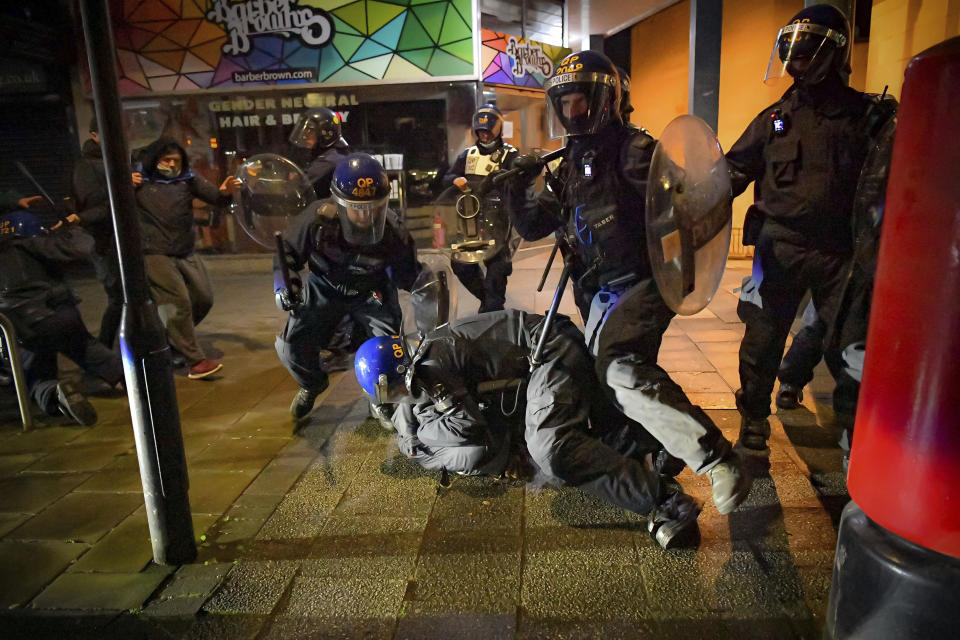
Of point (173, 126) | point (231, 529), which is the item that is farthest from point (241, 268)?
point (231, 529)

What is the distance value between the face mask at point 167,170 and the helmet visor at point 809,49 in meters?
4.55

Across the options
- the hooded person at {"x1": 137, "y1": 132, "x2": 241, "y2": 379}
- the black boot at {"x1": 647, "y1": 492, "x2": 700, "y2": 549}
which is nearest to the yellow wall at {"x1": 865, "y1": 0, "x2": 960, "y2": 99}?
the black boot at {"x1": 647, "y1": 492, "x2": 700, "y2": 549}

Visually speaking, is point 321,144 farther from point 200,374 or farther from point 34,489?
point 34,489

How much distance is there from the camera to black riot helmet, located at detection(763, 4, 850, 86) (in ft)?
10.1

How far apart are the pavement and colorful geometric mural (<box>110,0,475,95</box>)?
6786mm

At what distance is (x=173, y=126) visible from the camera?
390 inches

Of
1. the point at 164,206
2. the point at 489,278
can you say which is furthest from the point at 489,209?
the point at 164,206

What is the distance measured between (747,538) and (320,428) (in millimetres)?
2575

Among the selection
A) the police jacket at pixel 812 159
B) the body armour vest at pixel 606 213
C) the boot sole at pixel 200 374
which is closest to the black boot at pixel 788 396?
the police jacket at pixel 812 159

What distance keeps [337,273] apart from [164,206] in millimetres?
2188

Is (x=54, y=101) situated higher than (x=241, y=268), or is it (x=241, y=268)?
(x=54, y=101)

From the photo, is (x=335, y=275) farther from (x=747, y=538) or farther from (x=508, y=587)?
(x=747, y=538)

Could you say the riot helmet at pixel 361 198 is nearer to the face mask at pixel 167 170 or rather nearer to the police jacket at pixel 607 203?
the police jacket at pixel 607 203

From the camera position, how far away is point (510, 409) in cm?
320
